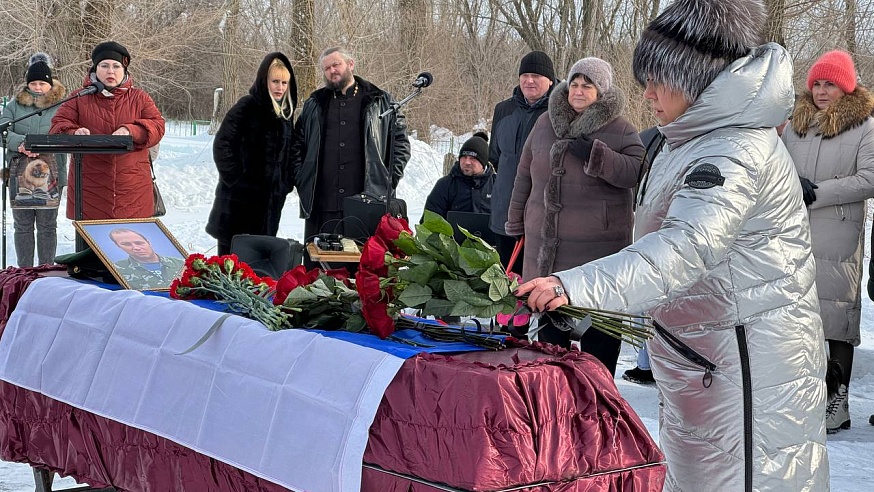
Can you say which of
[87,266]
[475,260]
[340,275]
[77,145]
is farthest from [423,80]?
[475,260]

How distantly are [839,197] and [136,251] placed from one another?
343 centimetres

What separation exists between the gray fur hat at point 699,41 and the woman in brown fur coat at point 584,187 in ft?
7.67

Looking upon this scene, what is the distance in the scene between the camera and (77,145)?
475cm

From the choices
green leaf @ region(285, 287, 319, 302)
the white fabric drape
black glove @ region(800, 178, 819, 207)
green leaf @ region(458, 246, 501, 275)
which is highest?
black glove @ region(800, 178, 819, 207)

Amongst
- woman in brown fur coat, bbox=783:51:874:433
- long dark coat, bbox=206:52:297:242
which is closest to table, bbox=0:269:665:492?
woman in brown fur coat, bbox=783:51:874:433

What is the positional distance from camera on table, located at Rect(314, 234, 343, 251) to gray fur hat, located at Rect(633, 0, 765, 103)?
327 centimetres

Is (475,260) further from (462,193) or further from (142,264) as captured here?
(462,193)

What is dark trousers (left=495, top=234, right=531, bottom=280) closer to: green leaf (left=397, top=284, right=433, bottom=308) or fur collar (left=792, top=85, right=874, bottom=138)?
fur collar (left=792, top=85, right=874, bottom=138)

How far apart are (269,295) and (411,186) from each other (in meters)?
12.5

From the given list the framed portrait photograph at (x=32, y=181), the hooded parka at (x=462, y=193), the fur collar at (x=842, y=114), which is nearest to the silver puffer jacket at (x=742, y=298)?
the fur collar at (x=842, y=114)

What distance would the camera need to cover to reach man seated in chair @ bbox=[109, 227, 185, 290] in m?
3.41

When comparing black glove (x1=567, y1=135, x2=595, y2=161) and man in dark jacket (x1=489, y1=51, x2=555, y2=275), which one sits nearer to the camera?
black glove (x1=567, y1=135, x2=595, y2=161)

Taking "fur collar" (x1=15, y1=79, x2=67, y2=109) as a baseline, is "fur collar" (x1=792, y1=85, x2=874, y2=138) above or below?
above

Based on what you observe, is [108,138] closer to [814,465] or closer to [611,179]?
[611,179]
